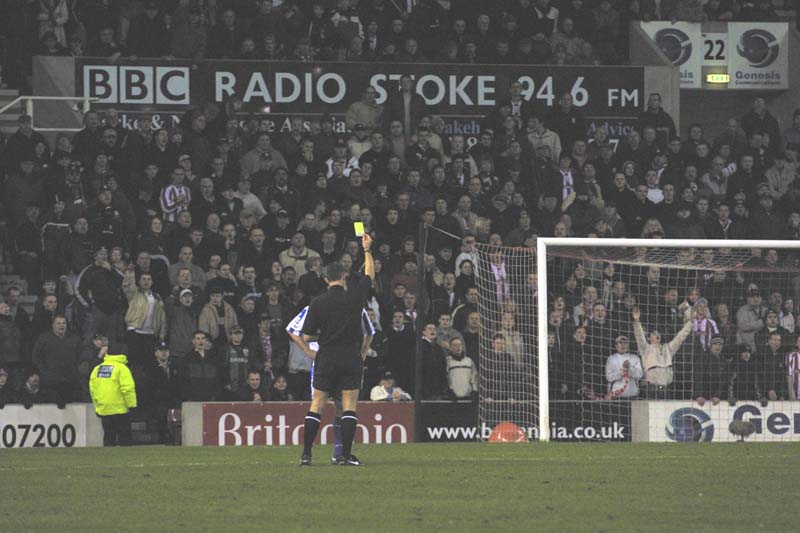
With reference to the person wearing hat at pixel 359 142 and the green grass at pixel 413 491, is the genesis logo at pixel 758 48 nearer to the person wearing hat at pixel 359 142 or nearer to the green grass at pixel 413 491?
the person wearing hat at pixel 359 142

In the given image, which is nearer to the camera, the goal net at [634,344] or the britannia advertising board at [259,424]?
the britannia advertising board at [259,424]

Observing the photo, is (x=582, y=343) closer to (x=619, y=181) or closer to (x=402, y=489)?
(x=619, y=181)

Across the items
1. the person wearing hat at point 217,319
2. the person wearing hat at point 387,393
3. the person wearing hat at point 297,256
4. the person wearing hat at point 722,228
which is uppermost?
the person wearing hat at point 722,228

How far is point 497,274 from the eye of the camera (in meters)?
22.9

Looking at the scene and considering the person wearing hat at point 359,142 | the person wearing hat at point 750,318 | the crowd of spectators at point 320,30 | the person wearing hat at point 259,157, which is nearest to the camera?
the person wearing hat at point 750,318

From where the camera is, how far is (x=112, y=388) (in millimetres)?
19984

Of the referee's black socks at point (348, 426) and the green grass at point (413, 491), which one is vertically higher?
the referee's black socks at point (348, 426)

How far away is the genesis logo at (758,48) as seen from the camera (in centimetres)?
3134

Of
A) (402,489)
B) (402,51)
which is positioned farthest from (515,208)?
(402,489)

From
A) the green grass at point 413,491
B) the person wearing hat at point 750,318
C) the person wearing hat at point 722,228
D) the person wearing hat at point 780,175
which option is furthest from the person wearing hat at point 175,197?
the person wearing hat at point 780,175

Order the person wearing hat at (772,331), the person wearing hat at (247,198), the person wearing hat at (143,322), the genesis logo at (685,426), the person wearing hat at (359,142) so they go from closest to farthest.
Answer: the genesis logo at (685,426), the person wearing hat at (143,322), the person wearing hat at (772,331), the person wearing hat at (247,198), the person wearing hat at (359,142)

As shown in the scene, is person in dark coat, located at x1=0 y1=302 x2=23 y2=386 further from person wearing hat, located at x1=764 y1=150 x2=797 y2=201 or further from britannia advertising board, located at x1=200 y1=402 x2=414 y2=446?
person wearing hat, located at x1=764 y1=150 x2=797 y2=201

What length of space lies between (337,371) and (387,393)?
782 cm

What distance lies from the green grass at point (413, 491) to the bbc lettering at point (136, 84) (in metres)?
11.1
